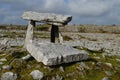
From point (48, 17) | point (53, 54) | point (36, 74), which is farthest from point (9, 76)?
point (48, 17)

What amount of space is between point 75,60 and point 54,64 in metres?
2.01

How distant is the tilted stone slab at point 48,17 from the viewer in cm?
2852

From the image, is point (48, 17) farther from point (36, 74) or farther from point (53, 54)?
point (36, 74)

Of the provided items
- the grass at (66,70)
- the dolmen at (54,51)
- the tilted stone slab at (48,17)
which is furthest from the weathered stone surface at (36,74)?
the tilted stone slab at (48,17)

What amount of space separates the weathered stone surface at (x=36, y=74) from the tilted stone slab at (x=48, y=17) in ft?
26.3

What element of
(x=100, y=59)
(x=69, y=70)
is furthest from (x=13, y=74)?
(x=100, y=59)

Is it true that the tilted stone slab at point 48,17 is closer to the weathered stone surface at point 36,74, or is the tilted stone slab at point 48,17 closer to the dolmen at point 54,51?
the dolmen at point 54,51

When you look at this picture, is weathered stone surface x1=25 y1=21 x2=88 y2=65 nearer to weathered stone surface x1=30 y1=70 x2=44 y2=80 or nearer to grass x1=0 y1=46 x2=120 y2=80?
grass x1=0 y1=46 x2=120 y2=80

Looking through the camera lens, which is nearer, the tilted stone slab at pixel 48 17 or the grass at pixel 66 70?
the grass at pixel 66 70

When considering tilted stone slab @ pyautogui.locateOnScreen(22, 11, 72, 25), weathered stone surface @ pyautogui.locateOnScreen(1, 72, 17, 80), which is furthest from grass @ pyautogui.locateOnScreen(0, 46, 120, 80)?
tilted stone slab @ pyautogui.locateOnScreen(22, 11, 72, 25)

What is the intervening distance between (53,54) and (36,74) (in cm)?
197

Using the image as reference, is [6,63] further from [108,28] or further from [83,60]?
[108,28]

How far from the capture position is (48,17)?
96.3 feet

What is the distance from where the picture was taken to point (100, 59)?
26609mm
